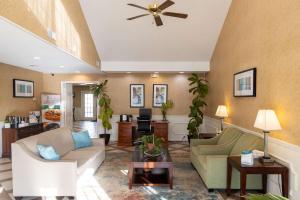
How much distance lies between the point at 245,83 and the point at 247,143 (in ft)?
3.85

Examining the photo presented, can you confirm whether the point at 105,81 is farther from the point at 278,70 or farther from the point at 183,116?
the point at 278,70

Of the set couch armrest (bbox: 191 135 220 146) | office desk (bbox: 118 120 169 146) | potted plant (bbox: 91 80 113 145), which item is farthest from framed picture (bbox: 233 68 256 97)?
potted plant (bbox: 91 80 113 145)

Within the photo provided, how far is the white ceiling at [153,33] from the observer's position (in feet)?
17.1

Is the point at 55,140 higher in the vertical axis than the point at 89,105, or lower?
lower

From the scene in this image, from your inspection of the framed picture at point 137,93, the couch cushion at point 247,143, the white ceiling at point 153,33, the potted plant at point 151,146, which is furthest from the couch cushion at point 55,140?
the framed picture at point 137,93

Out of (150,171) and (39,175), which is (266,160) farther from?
(39,175)

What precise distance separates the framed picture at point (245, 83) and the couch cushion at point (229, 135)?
74 centimetres

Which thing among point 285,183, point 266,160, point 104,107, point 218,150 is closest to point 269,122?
point 266,160

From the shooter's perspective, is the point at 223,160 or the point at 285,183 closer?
the point at 285,183

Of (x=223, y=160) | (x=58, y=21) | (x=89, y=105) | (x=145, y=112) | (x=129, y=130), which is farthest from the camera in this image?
(x=89, y=105)

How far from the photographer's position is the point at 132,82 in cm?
797

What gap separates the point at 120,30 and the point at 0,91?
140 inches

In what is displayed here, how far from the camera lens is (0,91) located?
573cm

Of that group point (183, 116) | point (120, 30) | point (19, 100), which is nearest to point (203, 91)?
point (183, 116)
